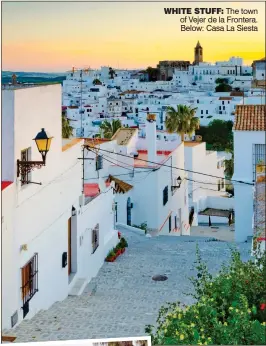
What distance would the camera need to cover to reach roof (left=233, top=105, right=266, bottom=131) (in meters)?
5.04

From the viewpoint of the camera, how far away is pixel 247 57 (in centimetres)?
501

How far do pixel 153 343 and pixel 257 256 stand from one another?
2.96 feet

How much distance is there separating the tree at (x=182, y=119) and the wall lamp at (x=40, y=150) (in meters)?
0.90

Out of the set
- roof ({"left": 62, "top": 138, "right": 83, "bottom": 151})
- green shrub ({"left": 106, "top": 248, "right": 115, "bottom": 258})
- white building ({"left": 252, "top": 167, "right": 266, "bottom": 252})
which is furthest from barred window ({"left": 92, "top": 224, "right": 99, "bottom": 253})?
white building ({"left": 252, "top": 167, "right": 266, "bottom": 252})

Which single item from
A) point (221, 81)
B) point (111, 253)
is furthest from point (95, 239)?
point (221, 81)

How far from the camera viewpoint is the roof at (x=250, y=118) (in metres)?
5.04

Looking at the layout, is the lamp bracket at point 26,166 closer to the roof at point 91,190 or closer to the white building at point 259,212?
the roof at point 91,190

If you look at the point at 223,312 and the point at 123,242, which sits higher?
the point at 123,242

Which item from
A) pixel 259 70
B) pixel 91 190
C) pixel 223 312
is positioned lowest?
pixel 223 312

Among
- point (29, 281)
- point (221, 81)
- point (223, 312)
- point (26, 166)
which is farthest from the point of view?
point (221, 81)

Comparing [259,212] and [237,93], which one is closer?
[259,212]

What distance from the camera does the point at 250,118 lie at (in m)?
5.11

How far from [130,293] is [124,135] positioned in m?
1.12

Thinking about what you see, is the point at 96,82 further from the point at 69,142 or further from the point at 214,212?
the point at 214,212
